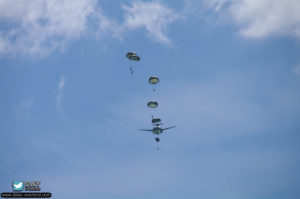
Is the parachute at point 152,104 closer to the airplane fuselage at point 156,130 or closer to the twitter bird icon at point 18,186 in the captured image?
the airplane fuselage at point 156,130

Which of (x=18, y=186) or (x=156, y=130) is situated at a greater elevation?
(x=156, y=130)

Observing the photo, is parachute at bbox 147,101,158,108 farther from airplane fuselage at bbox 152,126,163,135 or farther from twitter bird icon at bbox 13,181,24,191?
twitter bird icon at bbox 13,181,24,191

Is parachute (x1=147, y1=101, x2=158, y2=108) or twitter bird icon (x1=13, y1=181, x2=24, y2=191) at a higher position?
parachute (x1=147, y1=101, x2=158, y2=108)

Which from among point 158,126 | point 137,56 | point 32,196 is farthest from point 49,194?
point 137,56

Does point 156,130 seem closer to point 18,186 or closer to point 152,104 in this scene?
point 152,104

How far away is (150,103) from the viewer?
17538cm

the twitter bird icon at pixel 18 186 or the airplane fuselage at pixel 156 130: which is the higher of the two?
the airplane fuselage at pixel 156 130

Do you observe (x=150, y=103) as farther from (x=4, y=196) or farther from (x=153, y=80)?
(x=4, y=196)

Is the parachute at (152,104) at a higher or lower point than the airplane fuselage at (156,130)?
higher

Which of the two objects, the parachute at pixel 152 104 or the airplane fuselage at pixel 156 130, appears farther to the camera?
the airplane fuselage at pixel 156 130

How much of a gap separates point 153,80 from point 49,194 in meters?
56.1

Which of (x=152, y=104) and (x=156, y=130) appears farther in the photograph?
(x=156, y=130)

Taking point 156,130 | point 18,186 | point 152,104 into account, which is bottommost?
point 18,186

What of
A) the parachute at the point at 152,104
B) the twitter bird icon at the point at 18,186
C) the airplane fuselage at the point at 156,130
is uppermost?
the parachute at the point at 152,104
